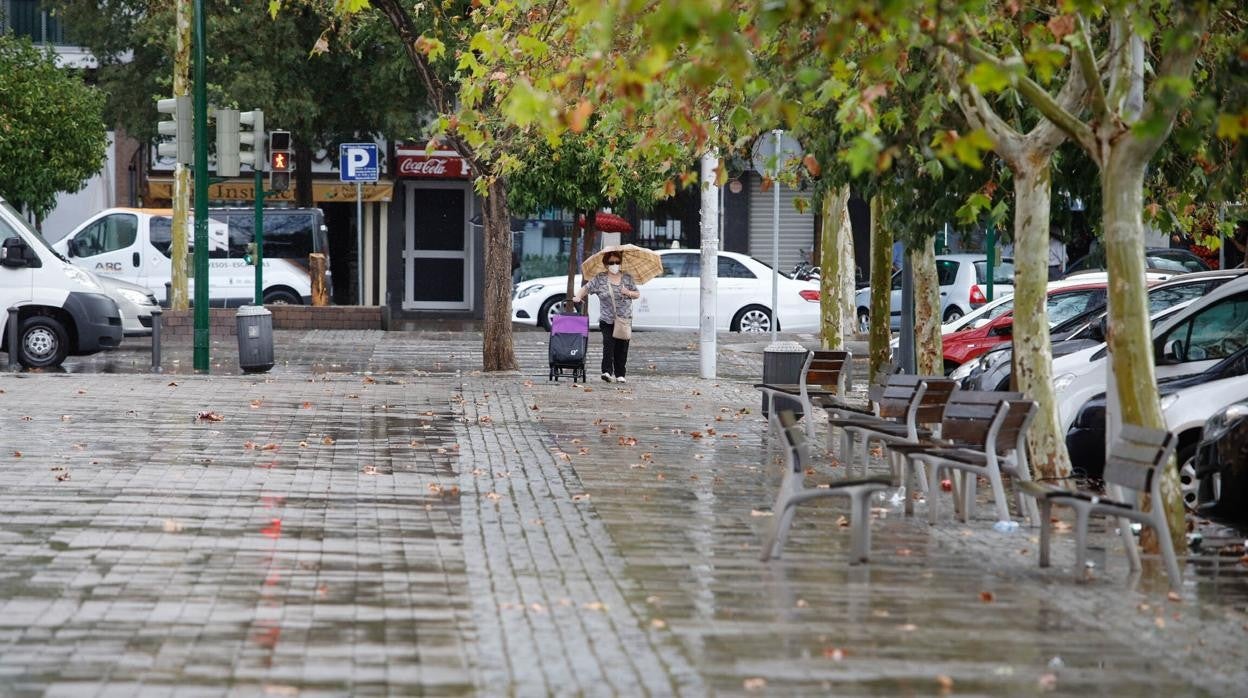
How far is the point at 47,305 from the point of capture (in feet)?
75.1

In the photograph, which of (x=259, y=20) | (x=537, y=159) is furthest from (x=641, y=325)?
(x=259, y=20)

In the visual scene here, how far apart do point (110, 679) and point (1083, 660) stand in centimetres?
356

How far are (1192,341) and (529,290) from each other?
19678mm

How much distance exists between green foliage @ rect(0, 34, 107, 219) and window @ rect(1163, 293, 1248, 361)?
2318cm

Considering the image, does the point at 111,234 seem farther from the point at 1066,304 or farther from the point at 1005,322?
the point at 1066,304

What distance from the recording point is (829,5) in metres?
9.61

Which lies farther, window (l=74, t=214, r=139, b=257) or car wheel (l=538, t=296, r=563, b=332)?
window (l=74, t=214, r=139, b=257)

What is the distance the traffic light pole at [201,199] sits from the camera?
2200cm

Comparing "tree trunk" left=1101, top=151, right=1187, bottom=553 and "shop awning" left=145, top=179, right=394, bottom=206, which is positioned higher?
"shop awning" left=145, top=179, right=394, bottom=206

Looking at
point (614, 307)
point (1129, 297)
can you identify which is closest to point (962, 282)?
point (614, 307)

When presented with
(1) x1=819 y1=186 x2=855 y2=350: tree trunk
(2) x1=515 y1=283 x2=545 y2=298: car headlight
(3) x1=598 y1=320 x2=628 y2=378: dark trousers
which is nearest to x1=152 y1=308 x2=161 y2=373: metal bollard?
(3) x1=598 y1=320 x2=628 y2=378: dark trousers

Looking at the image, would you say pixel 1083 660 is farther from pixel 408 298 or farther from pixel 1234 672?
pixel 408 298

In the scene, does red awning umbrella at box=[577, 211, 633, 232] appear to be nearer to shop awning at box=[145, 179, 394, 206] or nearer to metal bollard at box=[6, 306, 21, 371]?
shop awning at box=[145, 179, 394, 206]

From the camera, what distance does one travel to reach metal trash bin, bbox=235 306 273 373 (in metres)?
22.0
